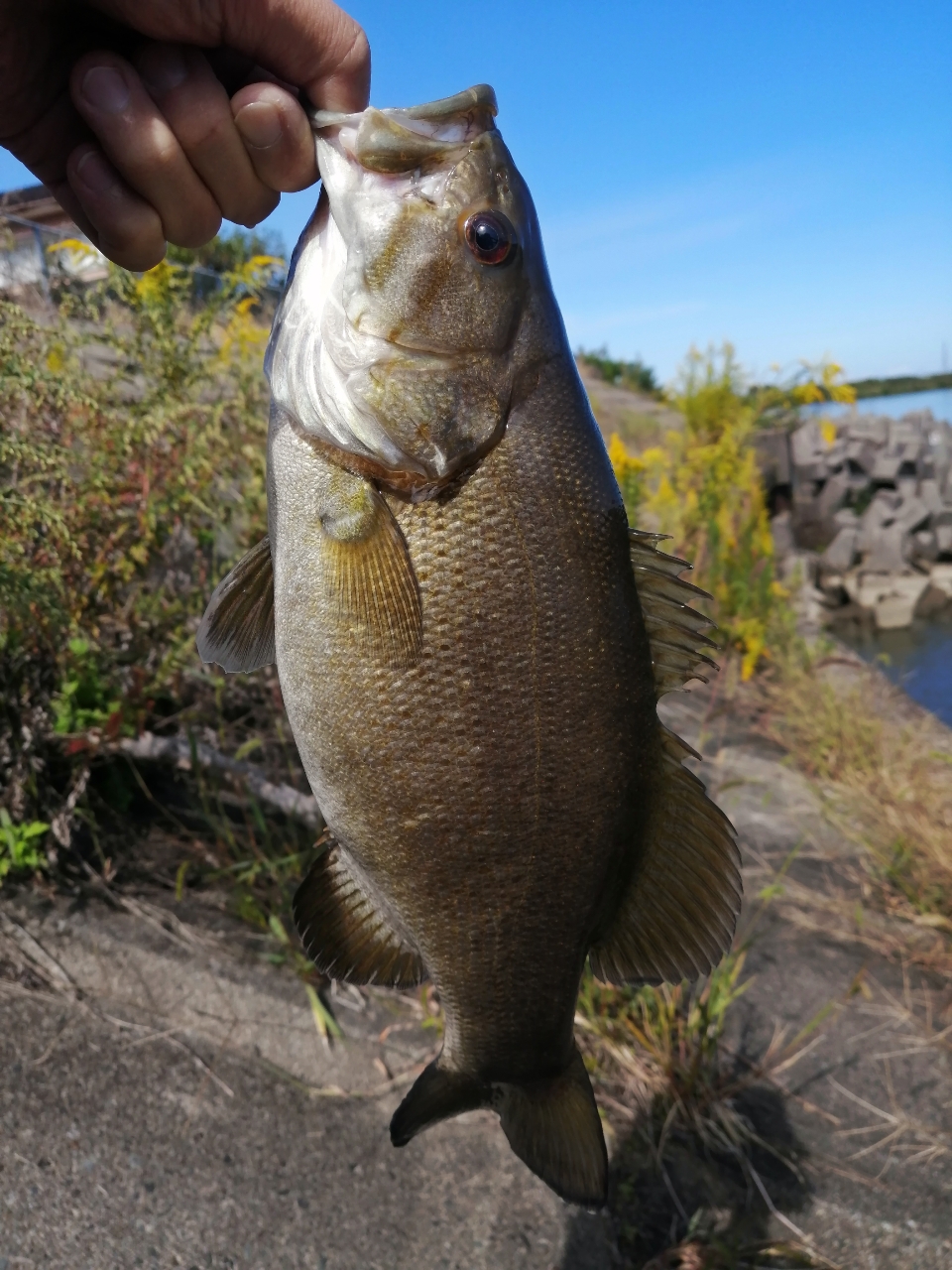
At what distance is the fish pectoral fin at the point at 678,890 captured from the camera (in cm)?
165

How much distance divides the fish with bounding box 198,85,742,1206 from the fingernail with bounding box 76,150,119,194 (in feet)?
1.50

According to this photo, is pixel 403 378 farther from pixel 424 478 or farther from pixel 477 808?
pixel 477 808

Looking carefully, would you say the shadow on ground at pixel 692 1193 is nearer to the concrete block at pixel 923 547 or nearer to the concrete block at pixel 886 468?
the concrete block at pixel 923 547

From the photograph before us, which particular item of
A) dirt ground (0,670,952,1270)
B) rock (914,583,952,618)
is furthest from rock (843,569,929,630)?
dirt ground (0,670,952,1270)

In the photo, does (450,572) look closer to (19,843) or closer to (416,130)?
(416,130)

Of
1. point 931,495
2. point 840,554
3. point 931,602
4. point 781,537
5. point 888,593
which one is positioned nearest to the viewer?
point 781,537

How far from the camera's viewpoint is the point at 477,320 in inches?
58.2

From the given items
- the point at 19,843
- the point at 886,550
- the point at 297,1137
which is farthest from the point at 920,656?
the point at 19,843

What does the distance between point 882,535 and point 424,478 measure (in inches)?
804

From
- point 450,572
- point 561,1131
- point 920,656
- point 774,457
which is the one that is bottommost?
point 920,656

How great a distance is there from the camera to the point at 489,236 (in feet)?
4.85

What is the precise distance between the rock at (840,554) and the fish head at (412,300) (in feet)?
61.4

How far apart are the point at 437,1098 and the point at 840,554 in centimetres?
1908

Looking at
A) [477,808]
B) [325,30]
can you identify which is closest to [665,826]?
[477,808]
